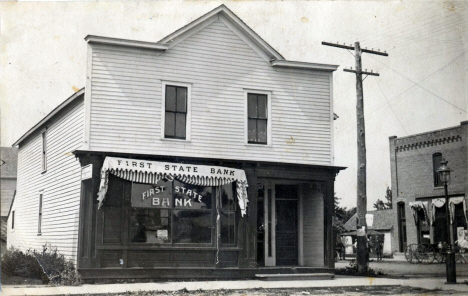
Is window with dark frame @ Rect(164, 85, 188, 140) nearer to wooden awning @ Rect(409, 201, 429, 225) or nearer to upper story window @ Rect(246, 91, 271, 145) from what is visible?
upper story window @ Rect(246, 91, 271, 145)

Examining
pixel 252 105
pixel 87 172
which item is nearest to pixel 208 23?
pixel 252 105

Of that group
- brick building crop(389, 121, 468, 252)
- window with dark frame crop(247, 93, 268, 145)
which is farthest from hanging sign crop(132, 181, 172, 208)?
brick building crop(389, 121, 468, 252)

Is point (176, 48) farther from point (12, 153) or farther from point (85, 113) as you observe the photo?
point (12, 153)

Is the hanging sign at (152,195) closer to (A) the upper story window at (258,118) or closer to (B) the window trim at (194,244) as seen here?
(B) the window trim at (194,244)

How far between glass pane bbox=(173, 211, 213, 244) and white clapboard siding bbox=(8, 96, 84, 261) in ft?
10.2

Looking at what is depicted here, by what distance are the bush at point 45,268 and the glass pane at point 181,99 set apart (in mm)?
5816

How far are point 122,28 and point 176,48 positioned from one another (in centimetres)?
241

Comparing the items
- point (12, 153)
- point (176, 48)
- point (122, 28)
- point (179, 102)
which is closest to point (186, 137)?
point (179, 102)

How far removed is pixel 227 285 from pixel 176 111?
5.67 metres

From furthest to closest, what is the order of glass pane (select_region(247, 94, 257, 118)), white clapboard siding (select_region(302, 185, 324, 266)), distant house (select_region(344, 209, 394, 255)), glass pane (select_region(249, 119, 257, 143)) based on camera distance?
distant house (select_region(344, 209, 394, 255)) → white clapboard siding (select_region(302, 185, 324, 266)) → glass pane (select_region(247, 94, 257, 118)) → glass pane (select_region(249, 119, 257, 143))

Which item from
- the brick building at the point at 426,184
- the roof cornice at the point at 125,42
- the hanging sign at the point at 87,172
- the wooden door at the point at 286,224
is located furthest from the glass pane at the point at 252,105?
the brick building at the point at 426,184

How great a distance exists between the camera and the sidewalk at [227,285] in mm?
13659

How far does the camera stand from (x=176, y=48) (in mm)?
17516

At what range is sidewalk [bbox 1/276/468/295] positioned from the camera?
1366cm
